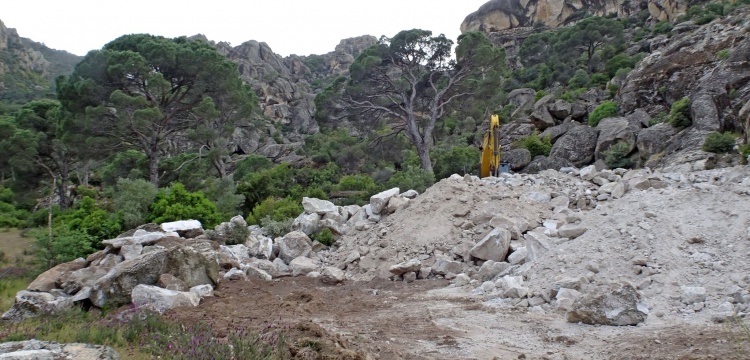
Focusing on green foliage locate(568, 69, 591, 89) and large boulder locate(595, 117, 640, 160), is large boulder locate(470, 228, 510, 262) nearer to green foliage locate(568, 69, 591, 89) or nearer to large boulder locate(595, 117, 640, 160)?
large boulder locate(595, 117, 640, 160)

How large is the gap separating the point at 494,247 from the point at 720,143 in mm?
8229

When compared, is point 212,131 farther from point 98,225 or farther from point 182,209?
point 98,225

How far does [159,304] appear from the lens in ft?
20.1

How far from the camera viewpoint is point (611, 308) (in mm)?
5012

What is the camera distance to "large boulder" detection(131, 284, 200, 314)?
6.09 m

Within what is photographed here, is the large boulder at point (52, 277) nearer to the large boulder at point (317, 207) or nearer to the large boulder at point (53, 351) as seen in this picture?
the large boulder at point (53, 351)

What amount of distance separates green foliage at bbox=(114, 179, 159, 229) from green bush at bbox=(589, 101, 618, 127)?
18.7 m

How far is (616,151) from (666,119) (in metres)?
2.63

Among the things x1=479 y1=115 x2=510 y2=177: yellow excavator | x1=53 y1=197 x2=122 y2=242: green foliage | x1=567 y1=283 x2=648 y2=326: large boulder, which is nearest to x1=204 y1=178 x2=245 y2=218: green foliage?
x1=53 y1=197 x2=122 y2=242: green foliage

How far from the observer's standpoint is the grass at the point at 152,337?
3621 mm

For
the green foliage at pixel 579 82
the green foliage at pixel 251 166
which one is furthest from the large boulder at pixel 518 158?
the green foliage at pixel 579 82

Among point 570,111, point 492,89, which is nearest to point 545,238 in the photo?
point 492,89

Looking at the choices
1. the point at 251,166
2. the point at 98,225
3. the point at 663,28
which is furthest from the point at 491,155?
the point at 663,28

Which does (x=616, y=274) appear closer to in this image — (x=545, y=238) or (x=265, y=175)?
(x=545, y=238)
